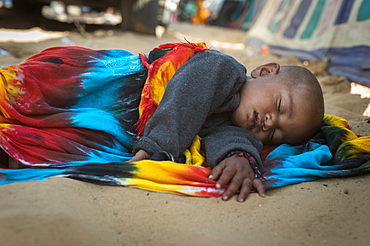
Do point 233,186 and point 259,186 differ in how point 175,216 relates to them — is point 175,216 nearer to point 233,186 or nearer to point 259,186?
point 233,186

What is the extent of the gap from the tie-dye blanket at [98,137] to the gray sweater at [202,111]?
9 centimetres

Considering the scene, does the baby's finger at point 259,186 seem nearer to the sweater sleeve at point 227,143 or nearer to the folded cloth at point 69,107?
the sweater sleeve at point 227,143

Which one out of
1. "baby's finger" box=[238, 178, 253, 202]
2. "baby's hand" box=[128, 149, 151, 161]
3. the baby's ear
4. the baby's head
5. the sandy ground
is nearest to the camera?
the sandy ground

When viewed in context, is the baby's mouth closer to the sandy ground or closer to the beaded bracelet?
the beaded bracelet

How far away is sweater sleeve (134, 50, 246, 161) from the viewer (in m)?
1.21

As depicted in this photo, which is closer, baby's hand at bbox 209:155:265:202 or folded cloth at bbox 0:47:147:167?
baby's hand at bbox 209:155:265:202

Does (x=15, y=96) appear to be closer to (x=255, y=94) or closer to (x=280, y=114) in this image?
(x=255, y=94)

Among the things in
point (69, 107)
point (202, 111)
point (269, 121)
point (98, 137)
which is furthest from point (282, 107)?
point (69, 107)

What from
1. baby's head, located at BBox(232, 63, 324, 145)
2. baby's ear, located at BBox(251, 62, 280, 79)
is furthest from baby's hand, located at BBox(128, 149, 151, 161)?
baby's ear, located at BBox(251, 62, 280, 79)

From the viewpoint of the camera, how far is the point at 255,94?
1.47 metres

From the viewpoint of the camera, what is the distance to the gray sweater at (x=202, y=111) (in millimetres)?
1217

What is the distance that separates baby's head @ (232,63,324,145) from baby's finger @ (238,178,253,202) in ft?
1.36

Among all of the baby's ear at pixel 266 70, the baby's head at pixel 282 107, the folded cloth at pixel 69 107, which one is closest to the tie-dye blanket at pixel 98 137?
the folded cloth at pixel 69 107

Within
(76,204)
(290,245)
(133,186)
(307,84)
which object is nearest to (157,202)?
(133,186)
